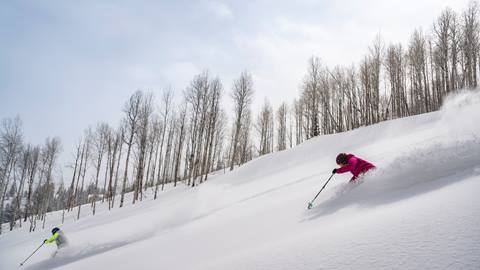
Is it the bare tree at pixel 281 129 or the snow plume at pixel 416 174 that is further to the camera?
the bare tree at pixel 281 129

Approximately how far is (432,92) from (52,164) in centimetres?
5091

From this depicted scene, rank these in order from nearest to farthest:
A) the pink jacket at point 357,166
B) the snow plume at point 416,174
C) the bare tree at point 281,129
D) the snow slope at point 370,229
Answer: the snow slope at point 370,229 < the snow plume at point 416,174 < the pink jacket at point 357,166 < the bare tree at point 281,129

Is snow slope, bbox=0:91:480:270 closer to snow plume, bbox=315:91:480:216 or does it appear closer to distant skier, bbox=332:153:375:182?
snow plume, bbox=315:91:480:216

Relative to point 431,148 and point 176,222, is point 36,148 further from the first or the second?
point 431,148

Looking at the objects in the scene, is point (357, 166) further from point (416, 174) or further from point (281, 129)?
point (281, 129)

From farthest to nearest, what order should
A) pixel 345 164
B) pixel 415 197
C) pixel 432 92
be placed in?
pixel 432 92 < pixel 345 164 < pixel 415 197

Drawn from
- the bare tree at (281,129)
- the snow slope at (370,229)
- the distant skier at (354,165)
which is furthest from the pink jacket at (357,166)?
the bare tree at (281,129)

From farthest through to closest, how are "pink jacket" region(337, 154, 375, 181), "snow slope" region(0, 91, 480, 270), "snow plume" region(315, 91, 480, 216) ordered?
"pink jacket" region(337, 154, 375, 181)
"snow plume" region(315, 91, 480, 216)
"snow slope" region(0, 91, 480, 270)

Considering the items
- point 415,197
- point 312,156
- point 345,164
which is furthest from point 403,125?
point 415,197

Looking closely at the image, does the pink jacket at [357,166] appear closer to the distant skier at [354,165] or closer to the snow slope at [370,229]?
the distant skier at [354,165]

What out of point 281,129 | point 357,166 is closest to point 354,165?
point 357,166

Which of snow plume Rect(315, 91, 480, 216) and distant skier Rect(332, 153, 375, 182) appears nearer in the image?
snow plume Rect(315, 91, 480, 216)

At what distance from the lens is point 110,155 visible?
98.9ft

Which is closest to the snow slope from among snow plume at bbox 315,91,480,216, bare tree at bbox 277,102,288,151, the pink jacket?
snow plume at bbox 315,91,480,216
